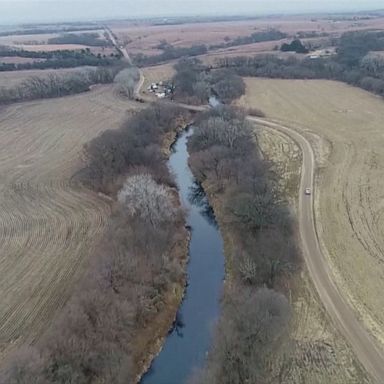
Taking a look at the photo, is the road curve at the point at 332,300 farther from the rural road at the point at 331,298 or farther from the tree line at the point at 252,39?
the tree line at the point at 252,39

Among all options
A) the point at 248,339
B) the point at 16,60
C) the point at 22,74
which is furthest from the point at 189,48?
the point at 248,339

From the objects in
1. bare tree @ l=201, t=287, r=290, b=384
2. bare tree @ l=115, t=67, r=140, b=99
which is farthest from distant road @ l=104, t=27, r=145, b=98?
bare tree @ l=201, t=287, r=290, b=384

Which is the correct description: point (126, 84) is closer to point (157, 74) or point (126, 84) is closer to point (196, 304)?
point (157, 74)

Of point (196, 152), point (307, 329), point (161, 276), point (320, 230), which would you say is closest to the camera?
point (307, 329)

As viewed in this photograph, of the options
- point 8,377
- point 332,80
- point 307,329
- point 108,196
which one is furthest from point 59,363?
point 332,80

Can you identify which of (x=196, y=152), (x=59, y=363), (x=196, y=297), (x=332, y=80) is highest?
(x=59, y=363)

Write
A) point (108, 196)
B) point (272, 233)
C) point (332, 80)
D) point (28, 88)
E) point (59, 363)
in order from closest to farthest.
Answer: point (59, 363), point (272, 233), point (108, 196), point (28, 88), point (332, 80)

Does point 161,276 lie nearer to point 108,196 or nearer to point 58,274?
point 58,274

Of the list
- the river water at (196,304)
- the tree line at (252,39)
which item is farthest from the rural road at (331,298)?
the tree line at (252,39)
